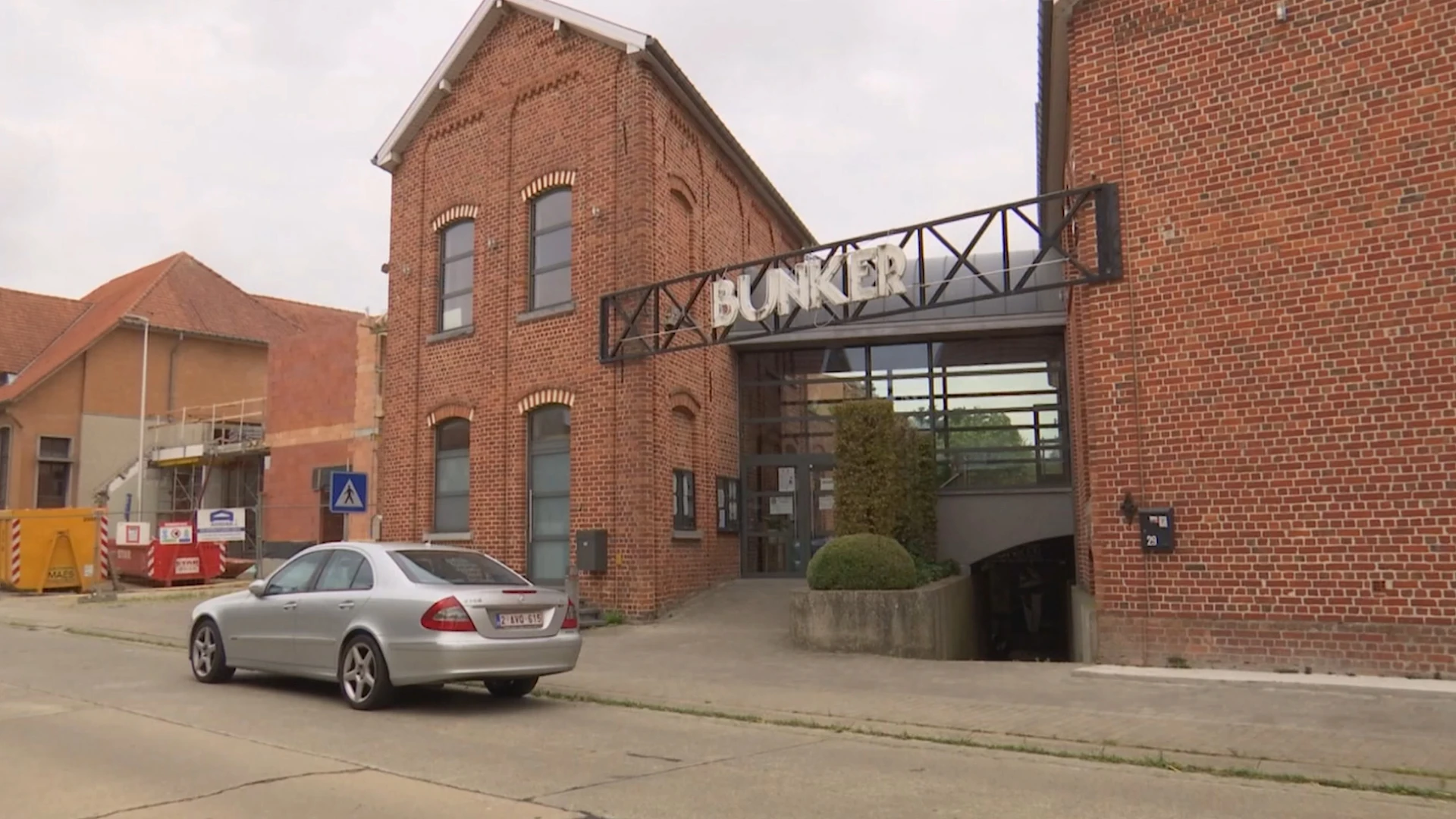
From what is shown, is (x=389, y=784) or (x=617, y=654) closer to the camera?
(x=389, y=784)

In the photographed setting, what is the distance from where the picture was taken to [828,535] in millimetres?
20094

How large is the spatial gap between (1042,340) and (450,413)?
34.2ft

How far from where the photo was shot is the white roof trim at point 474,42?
17297mm

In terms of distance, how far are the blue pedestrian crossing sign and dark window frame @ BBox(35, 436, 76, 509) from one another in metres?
27.3

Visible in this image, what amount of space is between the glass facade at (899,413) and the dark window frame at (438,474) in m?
4.96

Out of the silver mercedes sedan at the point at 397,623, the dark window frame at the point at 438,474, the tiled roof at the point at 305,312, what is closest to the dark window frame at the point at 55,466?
the tiled roof at the point at 305,312

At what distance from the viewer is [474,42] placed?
1958 centimetres

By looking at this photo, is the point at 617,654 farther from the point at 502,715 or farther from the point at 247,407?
the point at 247,407

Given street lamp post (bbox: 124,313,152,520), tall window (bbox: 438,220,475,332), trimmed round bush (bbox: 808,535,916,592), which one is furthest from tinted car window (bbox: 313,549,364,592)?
street lamp post (bbox: 124,313,152,520)

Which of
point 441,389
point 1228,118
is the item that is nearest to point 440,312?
point 441,389

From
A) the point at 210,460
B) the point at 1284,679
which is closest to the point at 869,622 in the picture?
the point at 1284,679

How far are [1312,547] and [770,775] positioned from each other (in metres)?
6.64

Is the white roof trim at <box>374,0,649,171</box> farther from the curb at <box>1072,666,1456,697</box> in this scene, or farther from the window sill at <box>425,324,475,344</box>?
the curb at <box>1072,666,1456,697</box>

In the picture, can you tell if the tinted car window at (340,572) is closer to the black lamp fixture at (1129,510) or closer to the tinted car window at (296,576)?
the tinted car window at (296,576)
